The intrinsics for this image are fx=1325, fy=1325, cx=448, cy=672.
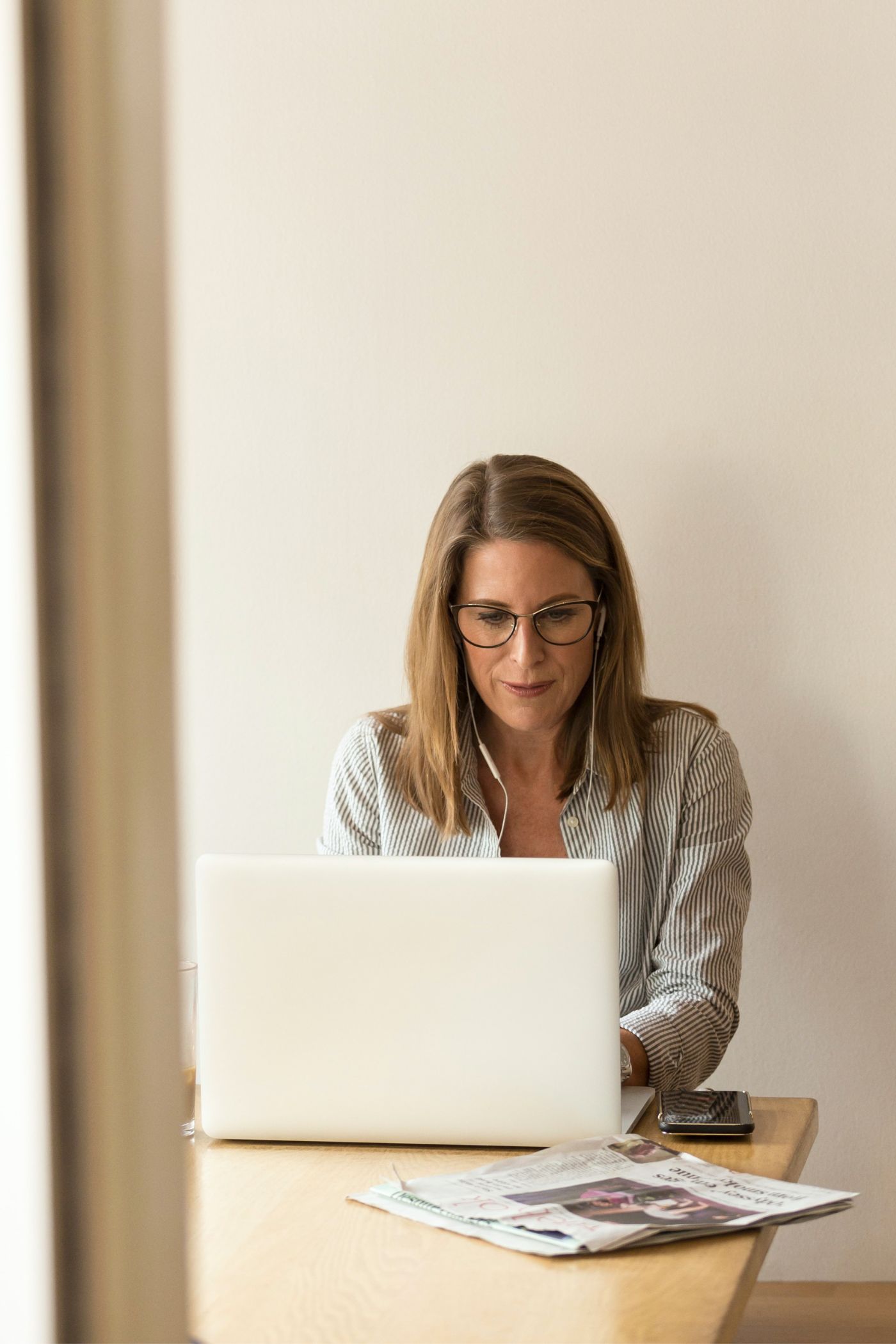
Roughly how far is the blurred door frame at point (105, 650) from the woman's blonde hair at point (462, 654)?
160 centimetres

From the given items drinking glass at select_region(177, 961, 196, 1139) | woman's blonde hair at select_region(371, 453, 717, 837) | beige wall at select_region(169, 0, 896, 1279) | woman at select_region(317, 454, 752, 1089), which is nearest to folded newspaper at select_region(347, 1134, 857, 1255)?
→ drinking glass at select_region(177, 961, 196, 1139)

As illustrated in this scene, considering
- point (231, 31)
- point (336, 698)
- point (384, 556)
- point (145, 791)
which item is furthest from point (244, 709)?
point (145, 791)

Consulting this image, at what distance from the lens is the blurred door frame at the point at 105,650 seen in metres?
0.22

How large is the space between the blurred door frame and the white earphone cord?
63.9 inches

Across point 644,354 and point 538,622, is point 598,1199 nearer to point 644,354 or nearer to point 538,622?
point 538,622

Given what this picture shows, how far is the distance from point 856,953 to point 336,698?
0.90 metres

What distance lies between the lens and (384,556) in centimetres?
212

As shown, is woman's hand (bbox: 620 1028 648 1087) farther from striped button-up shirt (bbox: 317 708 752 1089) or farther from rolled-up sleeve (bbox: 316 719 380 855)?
rolled-up sleeve (bbox: 316 719 380 855)

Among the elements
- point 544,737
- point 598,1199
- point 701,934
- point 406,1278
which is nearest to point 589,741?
point 544,737

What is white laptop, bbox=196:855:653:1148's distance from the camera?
1153mm

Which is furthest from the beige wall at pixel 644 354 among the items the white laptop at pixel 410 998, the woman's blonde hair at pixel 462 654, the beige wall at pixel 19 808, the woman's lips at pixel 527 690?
the beige wall at pixel 19 808

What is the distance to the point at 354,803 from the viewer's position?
1901mm

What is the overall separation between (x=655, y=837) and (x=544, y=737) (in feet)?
0.74

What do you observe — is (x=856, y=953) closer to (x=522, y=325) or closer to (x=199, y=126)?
(x=522, y=325)
